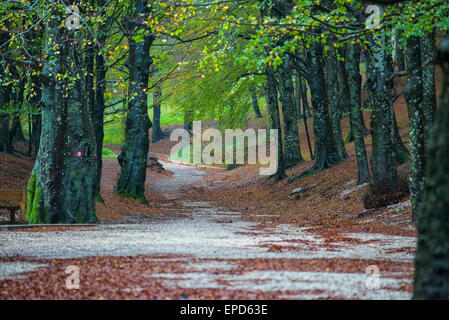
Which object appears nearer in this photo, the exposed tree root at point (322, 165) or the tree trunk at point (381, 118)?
the tree trunk at point (381, 118)

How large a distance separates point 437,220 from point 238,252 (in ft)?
18.7

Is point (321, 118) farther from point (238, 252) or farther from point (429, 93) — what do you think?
point (238, 252)

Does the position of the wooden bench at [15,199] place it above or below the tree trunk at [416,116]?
below

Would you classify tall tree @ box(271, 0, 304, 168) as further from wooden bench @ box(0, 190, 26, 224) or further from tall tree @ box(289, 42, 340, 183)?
wooden bench @ box(0, 190, 26, 224)

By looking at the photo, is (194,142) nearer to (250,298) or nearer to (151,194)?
(151,194)

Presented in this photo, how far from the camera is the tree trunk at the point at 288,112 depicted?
28188mm

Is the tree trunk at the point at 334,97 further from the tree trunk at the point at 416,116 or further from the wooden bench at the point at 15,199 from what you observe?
the wooden bench at the point at 15,199

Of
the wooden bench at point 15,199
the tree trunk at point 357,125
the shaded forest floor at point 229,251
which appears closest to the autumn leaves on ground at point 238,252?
the shaded forest floor at point 229,251

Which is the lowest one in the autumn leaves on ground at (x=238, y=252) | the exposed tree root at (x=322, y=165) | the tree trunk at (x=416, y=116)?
the autumn leaves on ground at (x=238, y=252)

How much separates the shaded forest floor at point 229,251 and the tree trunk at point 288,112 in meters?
6.17

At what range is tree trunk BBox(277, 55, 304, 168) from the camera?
92.5ft

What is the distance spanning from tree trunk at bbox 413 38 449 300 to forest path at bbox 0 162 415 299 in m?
1.74

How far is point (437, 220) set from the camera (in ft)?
13.7
